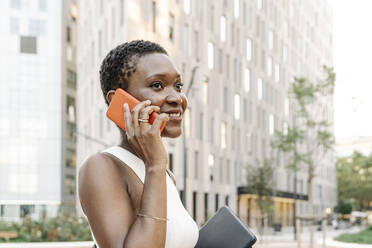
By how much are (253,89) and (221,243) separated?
1807 inches

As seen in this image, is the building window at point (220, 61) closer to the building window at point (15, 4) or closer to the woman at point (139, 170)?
the building window at point (15, 4)

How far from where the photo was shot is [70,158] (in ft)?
159

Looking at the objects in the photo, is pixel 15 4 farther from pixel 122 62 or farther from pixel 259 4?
pixel 122 62

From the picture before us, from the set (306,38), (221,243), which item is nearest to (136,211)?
(221,243)

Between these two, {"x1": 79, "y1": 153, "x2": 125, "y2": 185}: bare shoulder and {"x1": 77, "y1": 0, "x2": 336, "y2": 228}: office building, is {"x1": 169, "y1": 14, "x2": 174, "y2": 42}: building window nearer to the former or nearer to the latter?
{"x1": 77, "y1": 0, "x2": 336, "y2": 228}: office building

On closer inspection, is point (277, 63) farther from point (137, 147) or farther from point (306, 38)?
point (137, 147)

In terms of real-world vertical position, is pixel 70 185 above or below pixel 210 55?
below

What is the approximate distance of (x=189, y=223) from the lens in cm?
167

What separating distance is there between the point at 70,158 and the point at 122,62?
48014 mm

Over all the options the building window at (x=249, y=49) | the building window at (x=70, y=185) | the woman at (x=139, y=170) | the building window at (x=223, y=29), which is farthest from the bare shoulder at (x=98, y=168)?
the building window at (x=70, y=185)

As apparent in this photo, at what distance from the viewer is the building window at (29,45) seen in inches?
→ 1802

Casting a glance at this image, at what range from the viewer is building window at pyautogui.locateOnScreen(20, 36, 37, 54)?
45.8m

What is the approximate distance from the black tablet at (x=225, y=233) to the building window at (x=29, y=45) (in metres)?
46.7

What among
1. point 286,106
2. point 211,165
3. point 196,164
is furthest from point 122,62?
point 286,106
